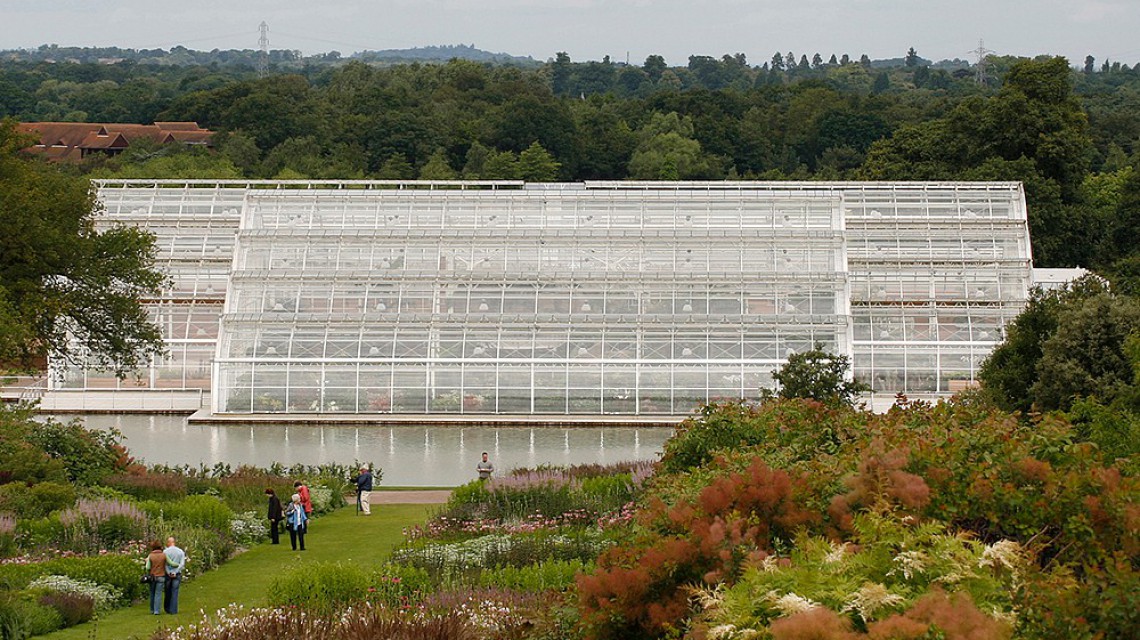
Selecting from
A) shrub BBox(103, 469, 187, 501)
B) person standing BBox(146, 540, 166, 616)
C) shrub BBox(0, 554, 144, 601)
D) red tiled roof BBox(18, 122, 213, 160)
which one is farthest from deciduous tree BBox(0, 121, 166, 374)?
red tiled roof BBox(18, 122, 213, 160)

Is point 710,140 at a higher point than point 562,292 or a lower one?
higher

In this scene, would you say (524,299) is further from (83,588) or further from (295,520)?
(83,588)

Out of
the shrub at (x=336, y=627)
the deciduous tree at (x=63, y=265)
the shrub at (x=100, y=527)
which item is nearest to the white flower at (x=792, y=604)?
the shrub at (x=336, y=627)

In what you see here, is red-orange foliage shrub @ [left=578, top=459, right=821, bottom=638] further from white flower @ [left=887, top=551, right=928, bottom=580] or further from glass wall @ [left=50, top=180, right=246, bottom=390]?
glass wall @ [left=50, top=180, right=246, bottom=390]

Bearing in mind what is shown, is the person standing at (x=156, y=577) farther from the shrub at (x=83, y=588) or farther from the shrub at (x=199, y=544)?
the shrub at (x=199, y=544)

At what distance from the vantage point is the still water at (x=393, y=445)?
4075cm

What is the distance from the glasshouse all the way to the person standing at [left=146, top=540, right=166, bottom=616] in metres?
29.2

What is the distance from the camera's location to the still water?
40.8 metres

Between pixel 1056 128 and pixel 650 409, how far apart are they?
34.4 m

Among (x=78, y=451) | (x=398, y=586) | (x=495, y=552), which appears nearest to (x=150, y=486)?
(x=78, y=451)

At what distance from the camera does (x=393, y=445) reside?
4434 cm

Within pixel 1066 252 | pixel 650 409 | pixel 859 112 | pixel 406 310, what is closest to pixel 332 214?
pixel 406 310

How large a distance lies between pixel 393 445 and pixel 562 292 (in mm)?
10386

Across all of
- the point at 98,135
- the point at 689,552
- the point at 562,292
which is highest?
the point at 98,135
